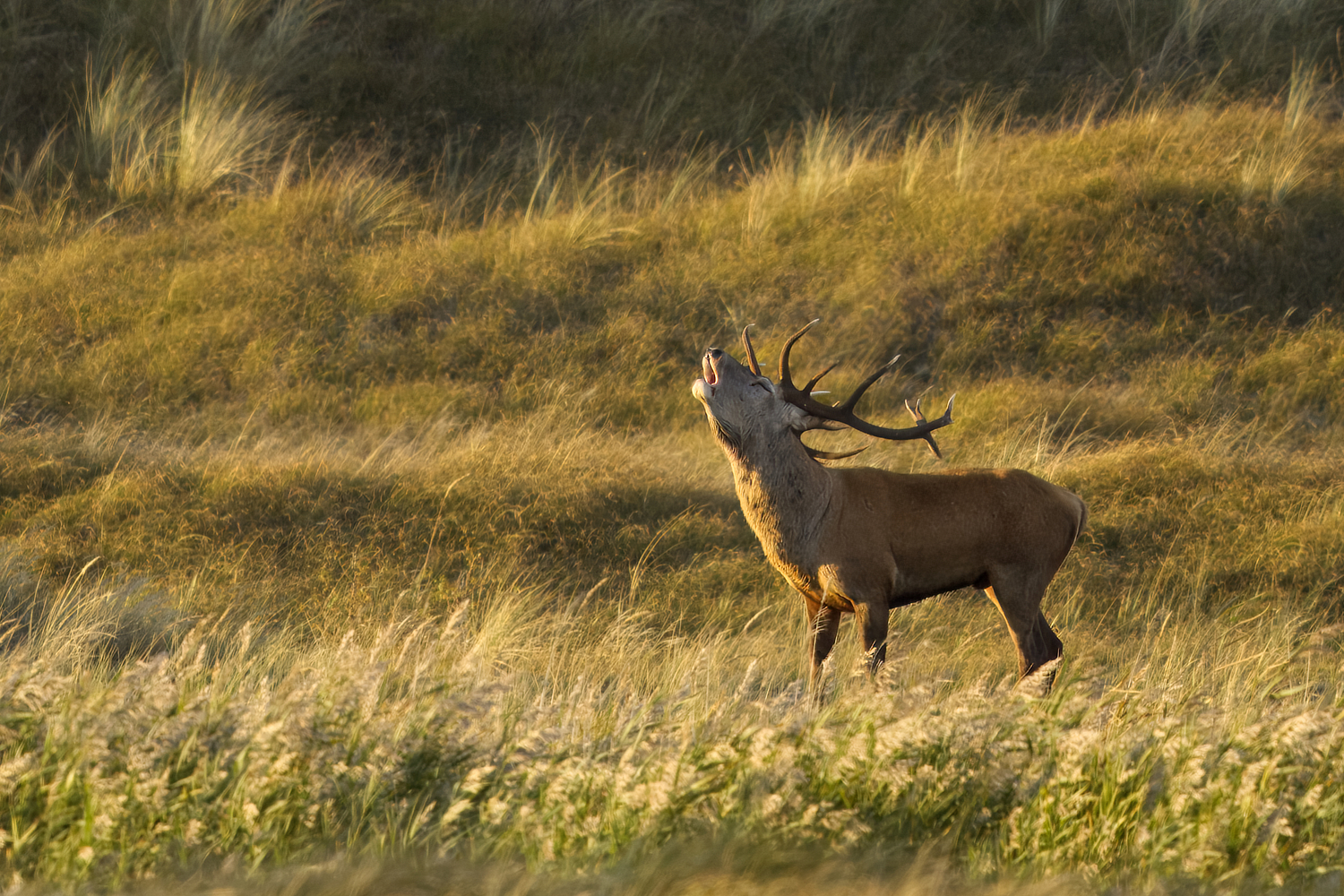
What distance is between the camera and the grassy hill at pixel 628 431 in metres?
3.87

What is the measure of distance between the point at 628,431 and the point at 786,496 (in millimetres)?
5940

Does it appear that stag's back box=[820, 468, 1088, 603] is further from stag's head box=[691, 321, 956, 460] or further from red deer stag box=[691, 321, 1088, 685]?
stag's head box=[691, 321, 956, 460]

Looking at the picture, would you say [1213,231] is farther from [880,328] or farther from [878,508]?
[878,508]

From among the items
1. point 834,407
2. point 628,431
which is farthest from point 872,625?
point 628,431

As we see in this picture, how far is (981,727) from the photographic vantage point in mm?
4328

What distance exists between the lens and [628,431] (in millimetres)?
11219

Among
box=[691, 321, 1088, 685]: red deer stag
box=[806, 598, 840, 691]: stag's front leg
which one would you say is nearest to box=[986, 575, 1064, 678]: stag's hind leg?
box=[691, 321, 1088, 685]: red deer stag

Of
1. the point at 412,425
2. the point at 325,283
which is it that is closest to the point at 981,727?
the point at 412,425

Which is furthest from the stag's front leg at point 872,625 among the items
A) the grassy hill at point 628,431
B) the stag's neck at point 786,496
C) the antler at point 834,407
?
the antler at point 834,407

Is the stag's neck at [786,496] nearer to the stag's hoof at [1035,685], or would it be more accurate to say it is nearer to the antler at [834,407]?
the antler at [834,407]

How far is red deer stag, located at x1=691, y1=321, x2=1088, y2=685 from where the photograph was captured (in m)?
5.30

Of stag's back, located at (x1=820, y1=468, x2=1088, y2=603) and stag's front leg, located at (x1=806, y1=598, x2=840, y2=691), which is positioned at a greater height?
stag's back, located at (x1=820, y1=468, x2=1088, y2=603)

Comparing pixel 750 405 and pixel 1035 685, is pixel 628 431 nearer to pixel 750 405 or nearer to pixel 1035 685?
pixel 750 405

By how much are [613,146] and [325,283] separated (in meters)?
4.30
